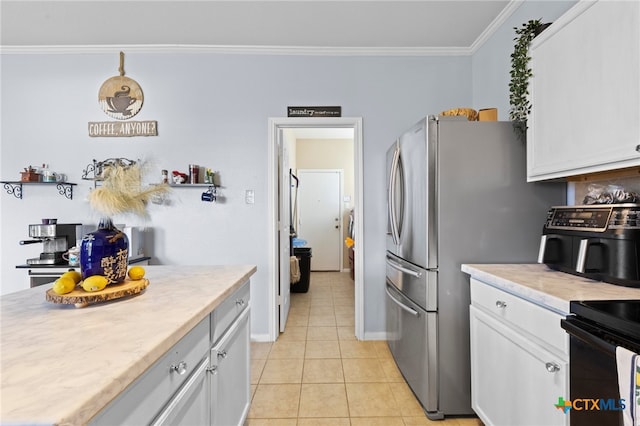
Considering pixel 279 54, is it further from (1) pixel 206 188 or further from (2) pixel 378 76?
(1) pixel 206 188

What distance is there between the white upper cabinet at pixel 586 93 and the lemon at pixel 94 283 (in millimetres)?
1973

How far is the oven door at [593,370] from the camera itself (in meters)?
0.84

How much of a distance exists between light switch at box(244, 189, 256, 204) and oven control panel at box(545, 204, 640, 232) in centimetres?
229

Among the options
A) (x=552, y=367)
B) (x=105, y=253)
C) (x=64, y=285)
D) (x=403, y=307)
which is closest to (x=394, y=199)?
(x=403, y=307)

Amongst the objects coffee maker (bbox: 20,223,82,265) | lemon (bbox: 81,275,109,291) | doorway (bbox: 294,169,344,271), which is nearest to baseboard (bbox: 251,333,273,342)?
coffee maker (bbox: 20,223,82,265)

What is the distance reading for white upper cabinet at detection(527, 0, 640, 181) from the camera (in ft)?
3.77

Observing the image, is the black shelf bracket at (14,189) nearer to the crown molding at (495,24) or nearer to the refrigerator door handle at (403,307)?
the refrigerator door handle at (403,307)

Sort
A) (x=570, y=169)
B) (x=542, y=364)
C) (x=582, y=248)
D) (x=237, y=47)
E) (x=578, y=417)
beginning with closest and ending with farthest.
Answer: (x=578, y=417)
(x=542, y=364)
(x=582, y=248)
(x=570, y=169)
(x=237, y=47)

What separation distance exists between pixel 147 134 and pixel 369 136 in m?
2.15

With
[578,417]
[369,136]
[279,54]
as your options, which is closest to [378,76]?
[369,136]

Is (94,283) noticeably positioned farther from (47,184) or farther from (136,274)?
(47,184)

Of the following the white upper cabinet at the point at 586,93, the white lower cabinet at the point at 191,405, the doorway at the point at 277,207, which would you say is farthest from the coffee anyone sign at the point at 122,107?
the white upper cabinet at the point at 586,93

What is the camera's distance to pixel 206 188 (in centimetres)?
293

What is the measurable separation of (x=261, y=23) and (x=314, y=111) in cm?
84
